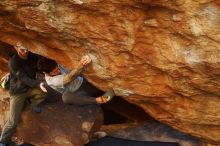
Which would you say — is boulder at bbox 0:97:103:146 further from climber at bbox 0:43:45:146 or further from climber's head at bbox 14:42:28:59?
climber's head at bbox 14:42:28:59

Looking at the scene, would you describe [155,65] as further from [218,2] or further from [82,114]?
[82,114]

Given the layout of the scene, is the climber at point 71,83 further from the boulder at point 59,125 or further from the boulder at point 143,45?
the boulder at point 59,125

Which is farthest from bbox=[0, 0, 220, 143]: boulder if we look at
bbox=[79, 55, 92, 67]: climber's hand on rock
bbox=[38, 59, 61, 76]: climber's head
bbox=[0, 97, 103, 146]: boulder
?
bbox=[0, 97, 103, 146]: boulder

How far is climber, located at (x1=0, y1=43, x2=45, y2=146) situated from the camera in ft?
17.6

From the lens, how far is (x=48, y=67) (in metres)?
5.53

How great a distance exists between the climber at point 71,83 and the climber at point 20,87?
17cm

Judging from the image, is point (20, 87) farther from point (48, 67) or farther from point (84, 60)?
point (84, 60)

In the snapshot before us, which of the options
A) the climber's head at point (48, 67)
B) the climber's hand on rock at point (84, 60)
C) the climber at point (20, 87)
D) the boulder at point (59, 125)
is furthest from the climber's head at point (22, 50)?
the boulder at point (59, 125)

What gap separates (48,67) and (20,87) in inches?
20.1

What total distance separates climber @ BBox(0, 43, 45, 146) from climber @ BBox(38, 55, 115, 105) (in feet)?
0.56

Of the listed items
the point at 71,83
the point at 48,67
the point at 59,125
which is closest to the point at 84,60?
the point at 71,83

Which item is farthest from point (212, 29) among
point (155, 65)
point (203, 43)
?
point (155, 65)

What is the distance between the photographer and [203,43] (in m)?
4.14

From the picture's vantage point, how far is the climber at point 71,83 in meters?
5.00
